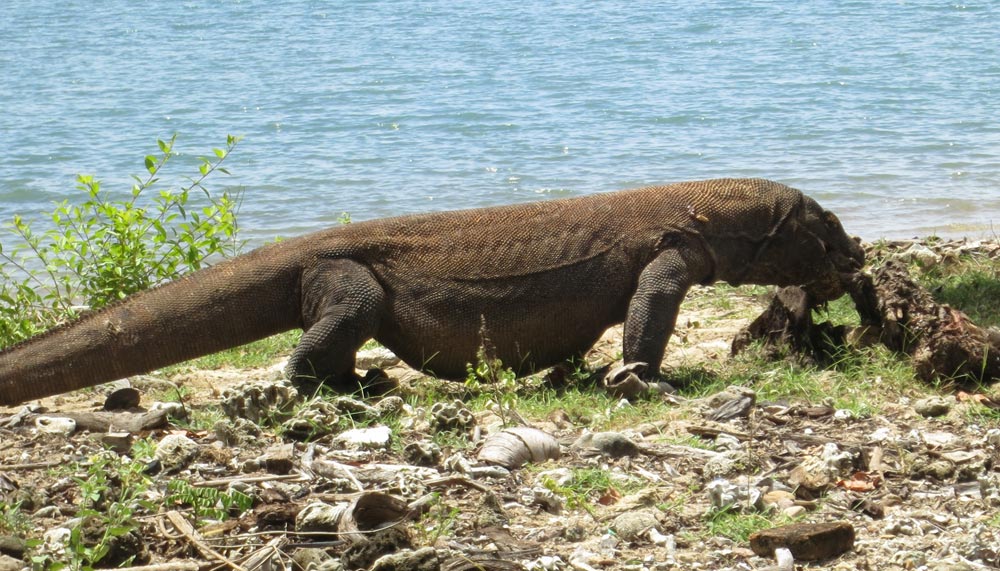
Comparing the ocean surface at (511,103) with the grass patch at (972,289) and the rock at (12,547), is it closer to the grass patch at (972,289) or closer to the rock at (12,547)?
the grass patch at (972,289)

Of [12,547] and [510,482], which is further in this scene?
[510,482]

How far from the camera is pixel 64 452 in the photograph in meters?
4.56

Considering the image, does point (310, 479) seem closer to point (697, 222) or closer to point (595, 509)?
point (595, 509)

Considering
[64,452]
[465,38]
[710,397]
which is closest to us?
[64,452]

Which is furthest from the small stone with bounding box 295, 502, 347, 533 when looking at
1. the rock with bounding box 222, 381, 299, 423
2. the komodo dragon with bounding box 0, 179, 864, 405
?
the komodo dragon with bounding box 0, 179, 864, 405

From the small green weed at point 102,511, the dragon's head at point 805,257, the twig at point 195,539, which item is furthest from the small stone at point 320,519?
the dragon's head at point 805,257

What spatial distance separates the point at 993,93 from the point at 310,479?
1654 centimetres

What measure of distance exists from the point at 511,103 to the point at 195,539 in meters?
15.7

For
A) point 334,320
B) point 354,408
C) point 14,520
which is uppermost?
point 14,520

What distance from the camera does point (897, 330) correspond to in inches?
235

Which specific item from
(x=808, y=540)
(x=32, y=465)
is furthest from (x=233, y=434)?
(x=808, y=540)

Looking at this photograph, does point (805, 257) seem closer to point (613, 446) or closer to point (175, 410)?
point (613, 446)

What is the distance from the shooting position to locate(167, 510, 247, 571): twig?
3297 mm

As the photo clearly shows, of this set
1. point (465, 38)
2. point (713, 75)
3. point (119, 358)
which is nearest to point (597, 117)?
point (713, 75)
